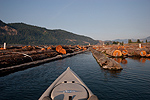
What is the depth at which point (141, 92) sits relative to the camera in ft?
24.2

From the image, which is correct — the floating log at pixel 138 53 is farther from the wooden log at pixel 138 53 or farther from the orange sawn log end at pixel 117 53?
the orange sawn log end at pixel 117 53

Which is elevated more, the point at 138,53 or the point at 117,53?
the point at 117,53

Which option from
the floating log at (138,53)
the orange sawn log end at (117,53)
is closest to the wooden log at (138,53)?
the floating log at (138,53)

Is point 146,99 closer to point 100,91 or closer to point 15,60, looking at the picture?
point 100,91

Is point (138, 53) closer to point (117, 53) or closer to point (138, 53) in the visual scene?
point (138, 53)

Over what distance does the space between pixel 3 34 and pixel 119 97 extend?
19486 cm

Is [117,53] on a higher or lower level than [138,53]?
higher

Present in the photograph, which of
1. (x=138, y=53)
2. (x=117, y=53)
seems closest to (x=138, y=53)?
(x=138, y=53)

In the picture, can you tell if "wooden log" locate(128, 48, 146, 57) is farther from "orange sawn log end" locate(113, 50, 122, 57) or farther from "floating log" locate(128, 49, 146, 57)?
"orange sawn log end" locate(113, 50, 122, 57)

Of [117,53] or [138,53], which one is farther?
[138,53]

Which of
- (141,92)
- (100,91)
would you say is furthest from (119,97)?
(141,92)

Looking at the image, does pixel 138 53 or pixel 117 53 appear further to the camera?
pixel 138 53

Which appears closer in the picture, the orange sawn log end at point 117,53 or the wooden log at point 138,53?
the orange sawn log end at point 117,53

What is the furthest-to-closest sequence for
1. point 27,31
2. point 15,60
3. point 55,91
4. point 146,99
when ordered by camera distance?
point 27,31
point 15,60
point 146,99
point 55,91
